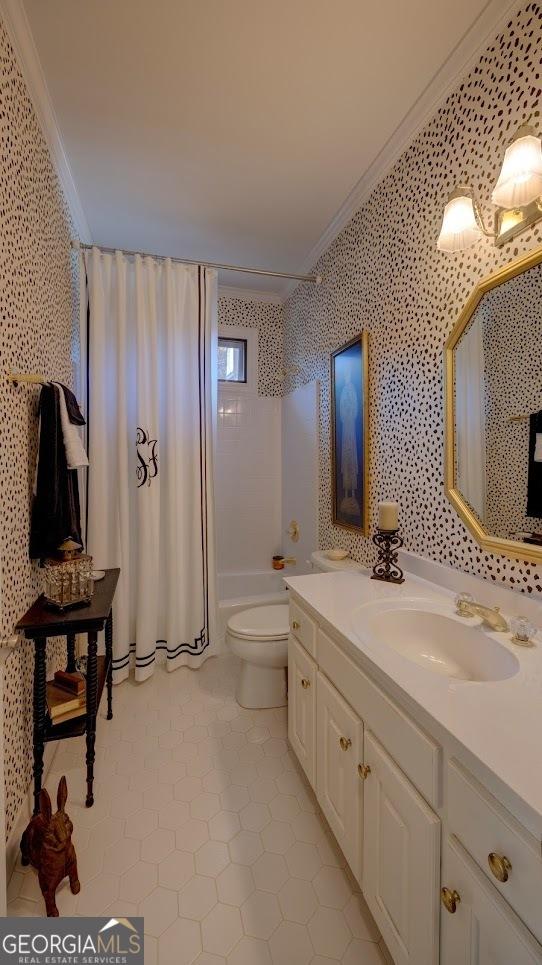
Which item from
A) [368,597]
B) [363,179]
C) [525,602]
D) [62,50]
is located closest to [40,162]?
[62,50]

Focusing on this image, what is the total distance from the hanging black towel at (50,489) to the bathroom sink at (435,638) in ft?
3.66

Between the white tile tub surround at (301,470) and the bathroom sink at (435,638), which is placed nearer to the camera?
the bathroom sink at (435,638)

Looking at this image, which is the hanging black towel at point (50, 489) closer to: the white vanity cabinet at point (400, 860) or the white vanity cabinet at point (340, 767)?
the white vanity cabinet at point (340, 767)

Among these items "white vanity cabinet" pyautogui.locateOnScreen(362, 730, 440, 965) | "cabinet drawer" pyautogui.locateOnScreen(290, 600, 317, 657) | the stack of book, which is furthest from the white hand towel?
"white vanity cabinet" pyautogui.locateOnScreen(362, 730, 440, 965)

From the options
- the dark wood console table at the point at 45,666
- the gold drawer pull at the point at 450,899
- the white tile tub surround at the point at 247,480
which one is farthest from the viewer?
the white tile tub surround at the point at 247,480

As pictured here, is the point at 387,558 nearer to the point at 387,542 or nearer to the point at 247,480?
the point at 387,542

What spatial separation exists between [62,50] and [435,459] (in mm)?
1891

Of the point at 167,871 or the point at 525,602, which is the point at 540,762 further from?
the point at 167,871

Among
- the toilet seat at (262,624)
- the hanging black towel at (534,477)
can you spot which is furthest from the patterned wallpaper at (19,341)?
the hanging black towel at (534,477)

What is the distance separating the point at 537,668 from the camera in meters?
0.87

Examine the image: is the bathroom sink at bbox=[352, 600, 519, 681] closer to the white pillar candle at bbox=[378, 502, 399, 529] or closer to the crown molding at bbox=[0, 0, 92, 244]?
the white pillar candle at bbox=[378, 502, 399, 529]

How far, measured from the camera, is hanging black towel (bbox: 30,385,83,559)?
1.45 meters

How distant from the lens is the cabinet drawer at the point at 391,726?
751 mm

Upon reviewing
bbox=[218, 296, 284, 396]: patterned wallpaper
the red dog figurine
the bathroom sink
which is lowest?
the red dog figurine
